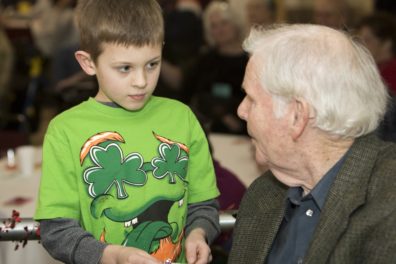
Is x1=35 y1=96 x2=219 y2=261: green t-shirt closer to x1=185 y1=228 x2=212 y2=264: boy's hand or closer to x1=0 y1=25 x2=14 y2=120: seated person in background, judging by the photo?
x1=185 y1=228 x2=212 y2=264: boy's hand

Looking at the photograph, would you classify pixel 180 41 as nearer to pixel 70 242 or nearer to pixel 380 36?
pixel 380 36

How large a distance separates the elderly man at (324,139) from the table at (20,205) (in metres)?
0.95

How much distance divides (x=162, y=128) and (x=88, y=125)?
0.22 m

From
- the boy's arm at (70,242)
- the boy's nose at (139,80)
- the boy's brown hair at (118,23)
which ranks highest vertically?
the boy's brown hair at (118,23)

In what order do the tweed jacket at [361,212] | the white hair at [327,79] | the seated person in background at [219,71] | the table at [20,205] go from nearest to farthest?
the tweed jacket at [361,212] < the white hair at [327,79] < the table at [20,205] < the seated person in background at [219,71]

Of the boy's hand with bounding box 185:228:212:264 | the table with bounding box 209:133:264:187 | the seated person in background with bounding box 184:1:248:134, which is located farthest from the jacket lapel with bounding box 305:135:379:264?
the seated person in background with bounding box 184:1:248:134

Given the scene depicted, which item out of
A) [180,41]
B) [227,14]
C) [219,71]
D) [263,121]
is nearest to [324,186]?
[263,121]

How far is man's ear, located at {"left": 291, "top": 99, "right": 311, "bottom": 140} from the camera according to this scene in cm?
176

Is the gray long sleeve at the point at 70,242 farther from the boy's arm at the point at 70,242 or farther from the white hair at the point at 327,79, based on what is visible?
the white hair at the point at 327,79

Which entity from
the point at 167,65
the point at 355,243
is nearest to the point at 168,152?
the point at 355,243

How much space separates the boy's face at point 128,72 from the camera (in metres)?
1.84

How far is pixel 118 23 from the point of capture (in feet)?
6.09

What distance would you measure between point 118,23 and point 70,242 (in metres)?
0.61

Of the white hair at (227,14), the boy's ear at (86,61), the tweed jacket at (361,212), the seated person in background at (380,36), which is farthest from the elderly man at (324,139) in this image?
the white hair at (227,14)
